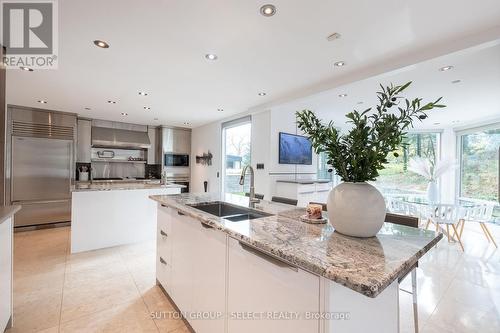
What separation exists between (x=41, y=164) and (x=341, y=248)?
5624mm

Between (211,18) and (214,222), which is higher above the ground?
(211,18)

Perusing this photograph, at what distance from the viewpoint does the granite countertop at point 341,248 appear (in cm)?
71

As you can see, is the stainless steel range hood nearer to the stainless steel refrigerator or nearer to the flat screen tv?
the stainless steel refrigerator

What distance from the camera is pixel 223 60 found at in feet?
7.75

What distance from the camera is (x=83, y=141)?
504 centimetres

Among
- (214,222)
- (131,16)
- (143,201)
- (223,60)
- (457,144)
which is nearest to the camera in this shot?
(214,222)

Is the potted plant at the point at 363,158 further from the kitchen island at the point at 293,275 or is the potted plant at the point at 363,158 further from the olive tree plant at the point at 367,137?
the kitchen island at the point at 293,275

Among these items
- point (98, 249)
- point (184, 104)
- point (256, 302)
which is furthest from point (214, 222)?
point (184, 104)

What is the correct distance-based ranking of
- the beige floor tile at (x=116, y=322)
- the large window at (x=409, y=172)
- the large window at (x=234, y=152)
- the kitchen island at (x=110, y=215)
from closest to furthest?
1. the beige floor tile at (x=116, y=322)
2. the kitchen island at (x=110, y=215)
3. the large window at (x=234, y=152)
4. the large window at (x=409, y=172)

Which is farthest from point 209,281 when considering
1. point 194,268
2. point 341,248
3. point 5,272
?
point 5,272

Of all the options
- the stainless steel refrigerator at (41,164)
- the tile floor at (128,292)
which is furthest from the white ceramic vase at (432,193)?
the stainless steel refrigerator at (41,164)

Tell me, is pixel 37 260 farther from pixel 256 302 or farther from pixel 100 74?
pixel 256 302

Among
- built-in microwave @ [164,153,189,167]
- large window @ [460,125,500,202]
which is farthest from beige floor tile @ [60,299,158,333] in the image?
large window @ [460,125,500,202]

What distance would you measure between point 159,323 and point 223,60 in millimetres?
2486
